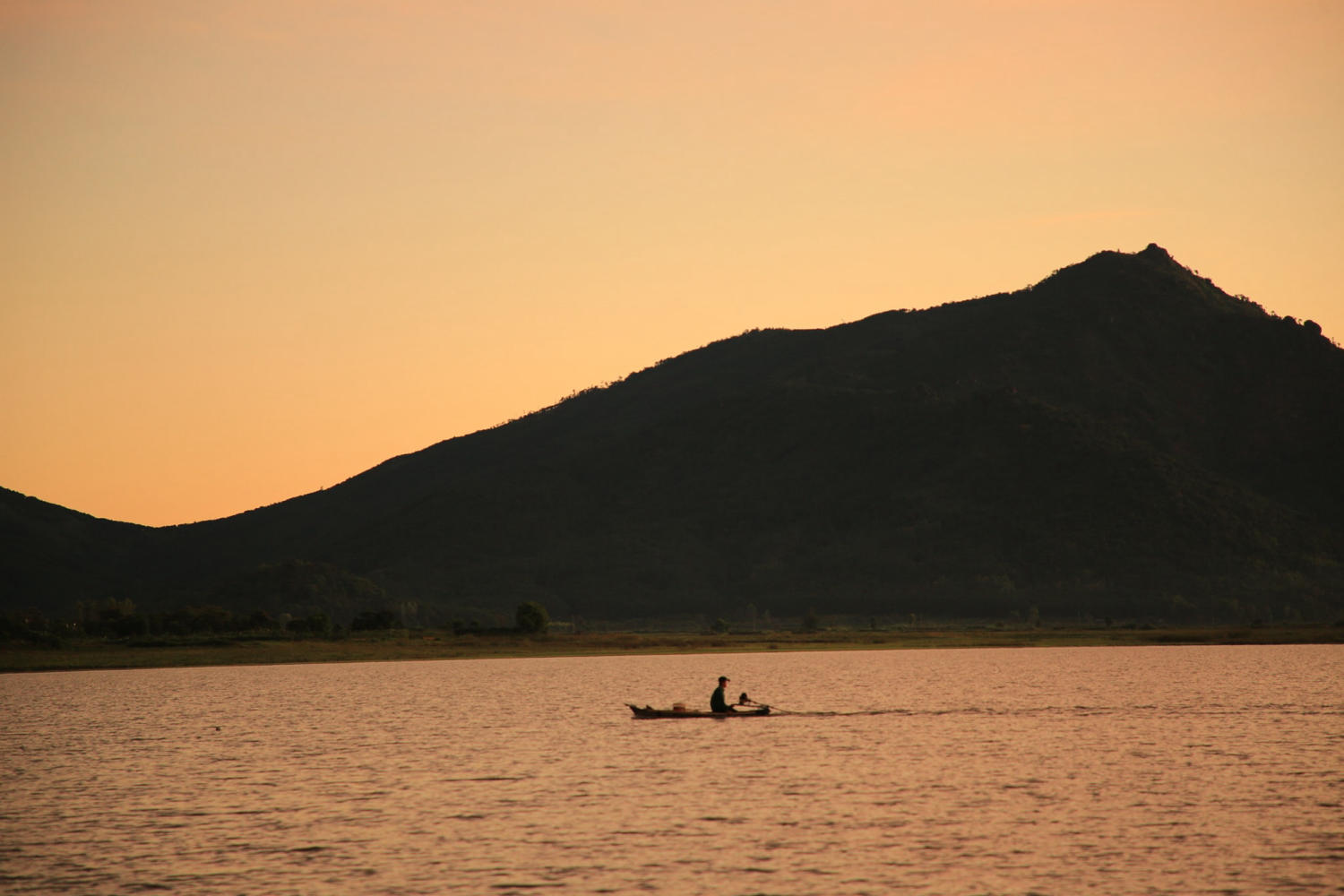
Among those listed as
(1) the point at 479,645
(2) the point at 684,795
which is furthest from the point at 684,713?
(1) the point at 479,645

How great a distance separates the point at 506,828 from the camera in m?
47.3

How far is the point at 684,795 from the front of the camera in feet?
180

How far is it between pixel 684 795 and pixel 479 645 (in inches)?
4664

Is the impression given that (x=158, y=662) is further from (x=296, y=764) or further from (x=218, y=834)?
(x=218, y=834)

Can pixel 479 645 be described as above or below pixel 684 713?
above

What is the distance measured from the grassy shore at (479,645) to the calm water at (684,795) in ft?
111

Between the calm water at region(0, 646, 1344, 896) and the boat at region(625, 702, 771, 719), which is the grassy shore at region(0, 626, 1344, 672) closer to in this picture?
the calm water at region(0, 646, 1344, 896)

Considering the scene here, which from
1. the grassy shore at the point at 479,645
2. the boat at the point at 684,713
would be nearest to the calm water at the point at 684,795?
the boat at the point at 684,713

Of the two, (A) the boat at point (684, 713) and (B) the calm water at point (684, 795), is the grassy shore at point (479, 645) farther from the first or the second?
(A) the boat at point (684, 713)

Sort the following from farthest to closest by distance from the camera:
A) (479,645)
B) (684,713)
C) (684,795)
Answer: (479,645) → (684,713) → (684,795)

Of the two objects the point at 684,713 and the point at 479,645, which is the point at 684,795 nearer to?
the point at 684,713

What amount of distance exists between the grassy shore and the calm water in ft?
111

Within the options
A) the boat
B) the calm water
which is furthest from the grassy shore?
the boat

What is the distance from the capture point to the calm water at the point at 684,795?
131 ft
